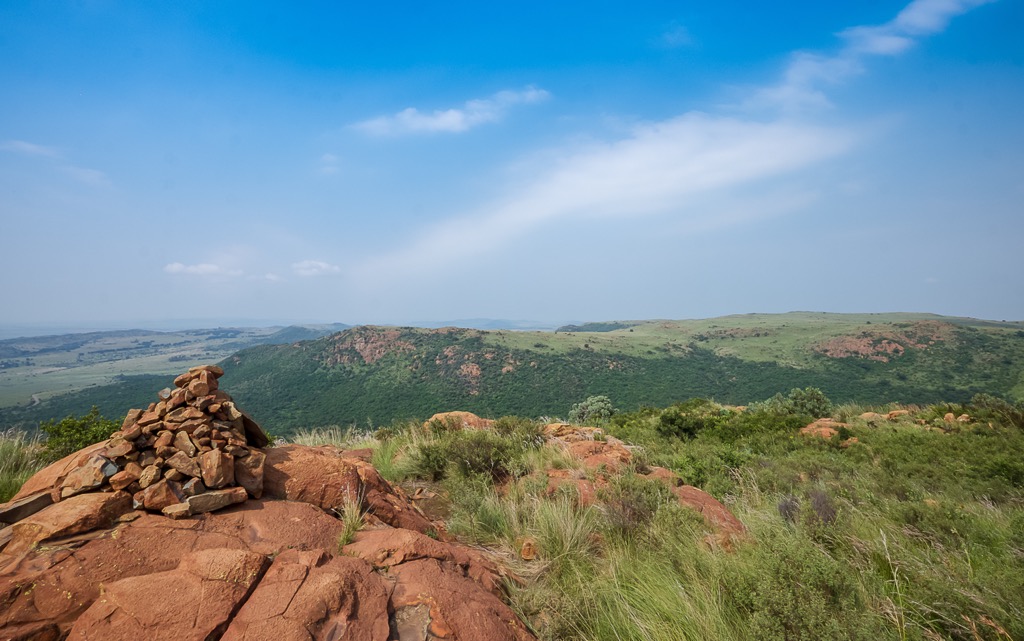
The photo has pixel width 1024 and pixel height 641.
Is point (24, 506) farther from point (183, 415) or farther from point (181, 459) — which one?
point (183, 415)

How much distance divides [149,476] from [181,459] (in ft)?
0.85

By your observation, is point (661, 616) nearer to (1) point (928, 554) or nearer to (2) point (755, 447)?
(1) point (928, 554)

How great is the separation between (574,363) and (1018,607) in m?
68.7

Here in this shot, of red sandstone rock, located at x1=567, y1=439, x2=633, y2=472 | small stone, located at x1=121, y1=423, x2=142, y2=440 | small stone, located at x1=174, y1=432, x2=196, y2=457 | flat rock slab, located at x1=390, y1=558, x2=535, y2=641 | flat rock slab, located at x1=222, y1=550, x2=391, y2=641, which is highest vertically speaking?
small stone, located at x1=121, y1=423, x2=142, y2=440

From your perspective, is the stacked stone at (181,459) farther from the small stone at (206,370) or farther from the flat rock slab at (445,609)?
the flat rock slab at (445,609)

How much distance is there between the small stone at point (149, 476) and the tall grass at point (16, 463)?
8.41 feet

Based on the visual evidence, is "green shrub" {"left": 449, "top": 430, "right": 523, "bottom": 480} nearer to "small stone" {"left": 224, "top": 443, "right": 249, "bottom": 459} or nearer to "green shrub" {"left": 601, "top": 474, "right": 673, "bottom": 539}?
"green shrub" {"left": 601, "top": 474, "right": 673, "bottom": 539}

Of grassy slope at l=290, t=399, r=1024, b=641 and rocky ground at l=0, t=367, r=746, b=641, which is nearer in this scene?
rocky ground at l=0, t=367, r=746, b=641

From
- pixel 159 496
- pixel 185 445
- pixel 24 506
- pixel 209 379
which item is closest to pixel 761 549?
pixel 159 496

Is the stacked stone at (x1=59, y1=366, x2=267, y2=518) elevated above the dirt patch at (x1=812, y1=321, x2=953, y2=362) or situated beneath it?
elevated above

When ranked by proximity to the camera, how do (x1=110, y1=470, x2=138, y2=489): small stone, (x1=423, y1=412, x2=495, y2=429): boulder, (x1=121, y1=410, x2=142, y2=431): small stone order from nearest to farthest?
(x1=110, y1=470, x2=138, y2=489): small stone → (x1=121, y1=410, x2=142, y2=431): small stone → (x1=423, y1=412, x2=495, y2=429): boulder

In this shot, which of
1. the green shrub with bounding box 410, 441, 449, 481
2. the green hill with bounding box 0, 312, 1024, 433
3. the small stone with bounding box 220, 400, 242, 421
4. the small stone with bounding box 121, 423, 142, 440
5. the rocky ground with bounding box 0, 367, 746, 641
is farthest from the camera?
the green hill with bounding box 0, 312, 1024, 433

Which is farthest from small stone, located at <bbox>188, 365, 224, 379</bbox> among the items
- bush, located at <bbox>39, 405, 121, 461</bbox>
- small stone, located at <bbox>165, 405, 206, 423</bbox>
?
bush, located at <bbox>39, 405, 121, 461</bbox>

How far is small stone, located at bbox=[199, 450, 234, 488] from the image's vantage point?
396 centimetres
